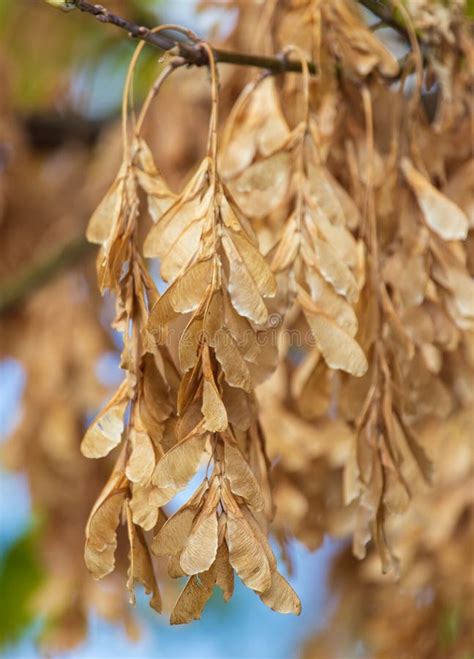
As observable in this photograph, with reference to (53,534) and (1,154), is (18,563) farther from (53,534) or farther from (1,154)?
A: (1,154)

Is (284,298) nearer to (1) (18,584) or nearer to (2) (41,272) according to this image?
(2) (41,272)

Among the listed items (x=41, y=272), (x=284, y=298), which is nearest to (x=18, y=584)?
(x=41, y=272)

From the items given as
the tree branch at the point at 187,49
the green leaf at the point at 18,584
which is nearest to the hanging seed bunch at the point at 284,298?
the tree branch at the point at 187,49

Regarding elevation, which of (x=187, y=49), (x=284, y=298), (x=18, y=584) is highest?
(x=187, y=49)

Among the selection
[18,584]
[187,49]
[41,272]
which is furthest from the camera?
[18,584]

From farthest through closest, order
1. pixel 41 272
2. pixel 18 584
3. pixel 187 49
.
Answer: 1. pixel 18 584
2. pixel 41 272
3. pixel 187 49

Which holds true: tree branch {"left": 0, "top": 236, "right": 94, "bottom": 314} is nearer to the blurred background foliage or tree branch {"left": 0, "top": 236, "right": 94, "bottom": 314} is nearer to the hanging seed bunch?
the blurred background foliage
